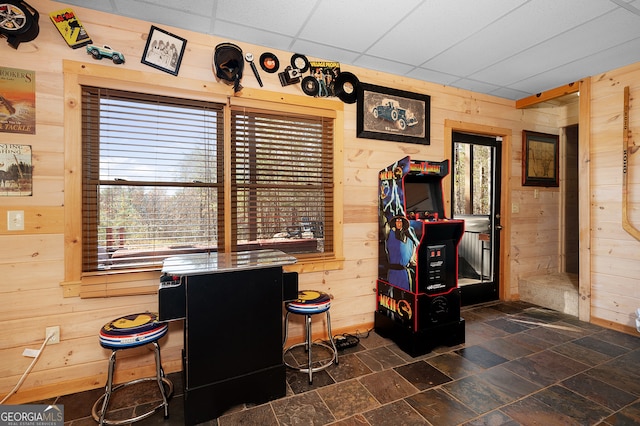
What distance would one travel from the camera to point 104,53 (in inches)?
82.9

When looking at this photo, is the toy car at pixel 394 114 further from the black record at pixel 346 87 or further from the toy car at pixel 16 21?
the toy car at pixel 16 21

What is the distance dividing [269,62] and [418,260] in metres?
2.17

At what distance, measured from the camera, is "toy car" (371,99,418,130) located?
3.09 m

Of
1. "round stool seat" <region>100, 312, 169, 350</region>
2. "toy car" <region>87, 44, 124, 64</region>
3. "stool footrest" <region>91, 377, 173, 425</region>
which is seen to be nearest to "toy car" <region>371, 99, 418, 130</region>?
"toy car" <region>87, 44, 124, 64</region>

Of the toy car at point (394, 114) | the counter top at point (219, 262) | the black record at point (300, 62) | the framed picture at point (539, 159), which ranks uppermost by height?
the black record at point (300, 62)

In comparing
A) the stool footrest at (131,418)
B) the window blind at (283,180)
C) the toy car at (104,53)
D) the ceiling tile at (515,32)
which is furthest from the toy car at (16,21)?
the ceiling tile at (515,32)

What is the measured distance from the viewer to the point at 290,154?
2750mm

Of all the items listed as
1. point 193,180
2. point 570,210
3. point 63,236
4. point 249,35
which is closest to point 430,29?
point 249,35

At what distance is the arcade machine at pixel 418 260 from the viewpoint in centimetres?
253

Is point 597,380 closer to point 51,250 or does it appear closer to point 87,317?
point 87,317

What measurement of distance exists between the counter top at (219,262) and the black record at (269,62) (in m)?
1.63

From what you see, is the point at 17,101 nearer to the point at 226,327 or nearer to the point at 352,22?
the point at 226,327

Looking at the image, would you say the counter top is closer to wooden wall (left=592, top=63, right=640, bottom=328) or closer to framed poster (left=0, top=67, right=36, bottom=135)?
framed poster (left=0, top=67, right=36, bottom=135)

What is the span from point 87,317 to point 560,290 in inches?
190
